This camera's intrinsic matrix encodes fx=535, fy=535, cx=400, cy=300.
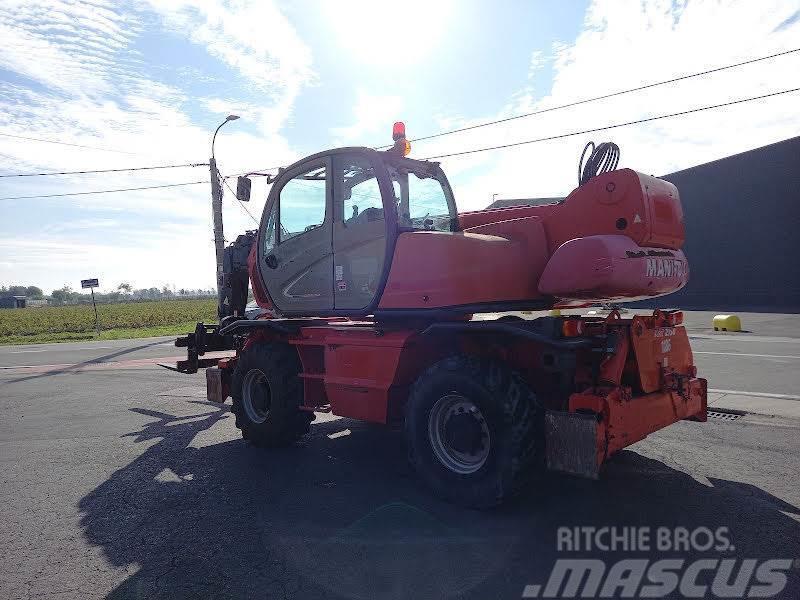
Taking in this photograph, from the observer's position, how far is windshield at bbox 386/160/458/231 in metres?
5.33

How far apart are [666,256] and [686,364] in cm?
109

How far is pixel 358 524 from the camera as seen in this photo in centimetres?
388

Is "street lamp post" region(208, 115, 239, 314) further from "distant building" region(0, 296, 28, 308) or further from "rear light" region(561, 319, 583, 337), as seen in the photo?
"distant building" region(0, 296, 28, 308)

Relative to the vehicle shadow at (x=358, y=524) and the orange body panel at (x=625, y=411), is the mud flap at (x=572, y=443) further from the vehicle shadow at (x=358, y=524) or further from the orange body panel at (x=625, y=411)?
the vehicle shadow at (x=358, y=524)

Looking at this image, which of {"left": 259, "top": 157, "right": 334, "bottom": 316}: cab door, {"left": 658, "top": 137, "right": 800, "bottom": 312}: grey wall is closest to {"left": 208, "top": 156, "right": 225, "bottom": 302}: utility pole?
{"left": 259, "top": 157, "right": 334, "bottom": 316}: cab door

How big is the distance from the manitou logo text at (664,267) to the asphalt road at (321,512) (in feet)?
5.72

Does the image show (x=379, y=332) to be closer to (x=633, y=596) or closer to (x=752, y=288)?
(x=633, y=596)

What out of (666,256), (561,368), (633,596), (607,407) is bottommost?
(633,596)

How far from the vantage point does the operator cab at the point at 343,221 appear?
5.11m

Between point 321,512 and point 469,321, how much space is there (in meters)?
1.91

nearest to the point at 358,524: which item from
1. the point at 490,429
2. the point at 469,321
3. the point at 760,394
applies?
the point at 490,429

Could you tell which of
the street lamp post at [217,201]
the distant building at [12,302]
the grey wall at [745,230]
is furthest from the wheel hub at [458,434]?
the distant building at [12,302]

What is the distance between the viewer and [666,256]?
4523 millimetres

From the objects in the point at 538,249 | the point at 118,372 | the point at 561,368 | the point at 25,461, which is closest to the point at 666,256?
the point at 538,249
